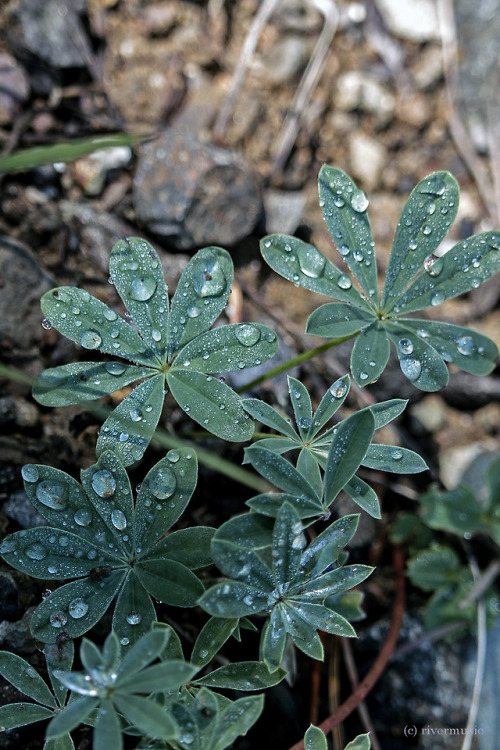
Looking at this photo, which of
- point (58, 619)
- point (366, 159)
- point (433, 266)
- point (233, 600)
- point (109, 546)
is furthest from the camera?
point (366, 159)

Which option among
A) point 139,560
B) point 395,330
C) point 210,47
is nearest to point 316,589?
point 139,560

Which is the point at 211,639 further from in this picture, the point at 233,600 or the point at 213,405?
the point at 213,405

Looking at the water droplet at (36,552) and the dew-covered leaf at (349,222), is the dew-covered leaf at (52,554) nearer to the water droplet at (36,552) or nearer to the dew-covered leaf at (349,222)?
the water droplet at (36,552)

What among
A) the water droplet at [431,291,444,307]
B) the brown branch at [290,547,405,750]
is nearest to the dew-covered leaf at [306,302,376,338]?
the water droplet at [431,291,444,307]

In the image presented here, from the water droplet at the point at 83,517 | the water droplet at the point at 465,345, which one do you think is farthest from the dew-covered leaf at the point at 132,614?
the water droplet at the point at 465,345

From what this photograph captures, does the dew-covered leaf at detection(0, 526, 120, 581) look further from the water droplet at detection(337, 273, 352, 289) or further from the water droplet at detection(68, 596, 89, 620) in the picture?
the water droplet at detection(337, 273, 352, 289)

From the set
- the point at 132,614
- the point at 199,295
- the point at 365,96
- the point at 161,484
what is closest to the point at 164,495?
the point at 161,484
